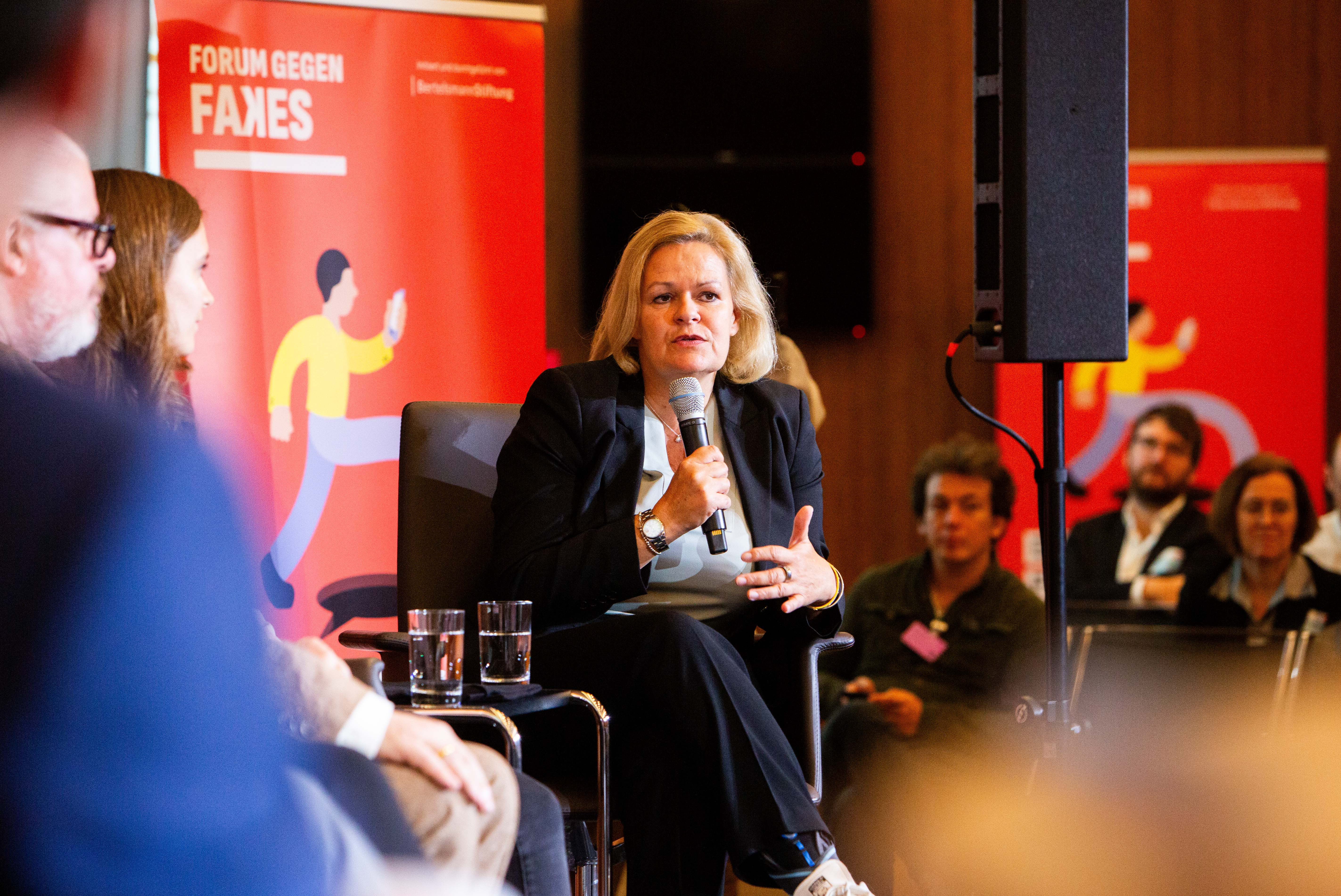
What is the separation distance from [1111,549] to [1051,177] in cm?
289

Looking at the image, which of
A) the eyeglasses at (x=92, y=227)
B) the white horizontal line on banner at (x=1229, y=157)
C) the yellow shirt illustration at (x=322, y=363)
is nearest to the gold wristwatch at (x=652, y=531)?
the eyeglasses at (x=92, y=227)

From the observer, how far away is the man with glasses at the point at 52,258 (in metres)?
1.04

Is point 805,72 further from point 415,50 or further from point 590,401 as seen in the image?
point 590,401

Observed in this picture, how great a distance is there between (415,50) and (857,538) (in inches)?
118

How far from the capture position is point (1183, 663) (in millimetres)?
3018

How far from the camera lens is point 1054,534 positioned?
2.20 m

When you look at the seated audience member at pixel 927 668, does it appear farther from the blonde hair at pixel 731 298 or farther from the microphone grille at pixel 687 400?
the microphone grille at pixel 687 400

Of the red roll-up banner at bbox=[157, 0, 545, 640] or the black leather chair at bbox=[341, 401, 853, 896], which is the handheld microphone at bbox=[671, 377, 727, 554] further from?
the red roll-up banner at bbox=[157, 0, 545, 640]

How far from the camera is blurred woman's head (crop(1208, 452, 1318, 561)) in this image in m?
3.52

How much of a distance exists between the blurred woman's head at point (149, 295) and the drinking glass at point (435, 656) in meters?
0.42

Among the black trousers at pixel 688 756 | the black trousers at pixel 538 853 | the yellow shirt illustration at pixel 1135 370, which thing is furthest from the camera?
the yellow shirt illustration at pixel 1135 370

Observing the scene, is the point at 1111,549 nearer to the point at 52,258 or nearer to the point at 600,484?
the point at 600,484

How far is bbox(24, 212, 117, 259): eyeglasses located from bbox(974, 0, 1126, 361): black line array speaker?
4.70 feet

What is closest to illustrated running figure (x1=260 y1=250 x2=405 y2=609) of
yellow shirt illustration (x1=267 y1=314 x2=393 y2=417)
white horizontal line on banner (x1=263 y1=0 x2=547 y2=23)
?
yellow shirt illustration (x1=267 y1=314 x2=393 y2=417)
